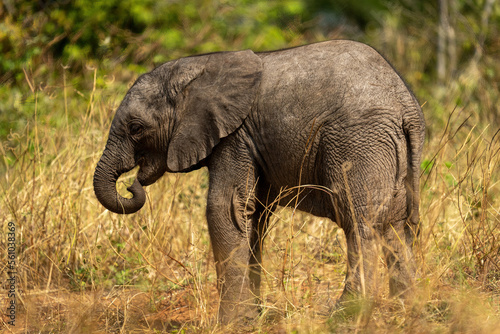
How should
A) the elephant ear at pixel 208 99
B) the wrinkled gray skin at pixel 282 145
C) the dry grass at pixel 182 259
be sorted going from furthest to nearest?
the elephant ear at pixel 208 99
the dry grass at pixel 182 259
the wrinkled gray skin at pixel 282 145

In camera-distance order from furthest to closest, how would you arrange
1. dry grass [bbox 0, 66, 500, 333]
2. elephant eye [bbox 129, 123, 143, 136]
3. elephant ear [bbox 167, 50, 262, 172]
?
elephant eye [bbox 129, 123, 143, 136]
elephant ear [bbox 167, 50, 262, 172]
dry grass [bbox 0, 66, 500, 333]

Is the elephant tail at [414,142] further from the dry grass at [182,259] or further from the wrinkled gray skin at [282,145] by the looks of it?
the dry grass at [182,259]

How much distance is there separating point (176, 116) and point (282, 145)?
0.77 meters

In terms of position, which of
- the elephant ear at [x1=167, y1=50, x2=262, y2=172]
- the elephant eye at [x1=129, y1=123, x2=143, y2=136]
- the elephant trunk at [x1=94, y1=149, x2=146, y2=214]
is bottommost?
the elephant trunk at [x1=94, y1=149, x2=146, y2=214]

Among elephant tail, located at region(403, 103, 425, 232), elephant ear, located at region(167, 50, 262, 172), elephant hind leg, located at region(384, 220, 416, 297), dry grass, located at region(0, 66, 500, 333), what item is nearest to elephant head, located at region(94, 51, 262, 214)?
elephant ear, located at region(167, 50, 262, 172)

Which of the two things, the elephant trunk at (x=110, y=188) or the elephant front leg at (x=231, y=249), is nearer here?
the elephant front leg at (x=231, y=249)

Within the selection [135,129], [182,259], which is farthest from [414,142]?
[182,259]

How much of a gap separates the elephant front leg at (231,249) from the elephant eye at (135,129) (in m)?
0.70

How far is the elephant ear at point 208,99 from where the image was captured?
13.3 ft

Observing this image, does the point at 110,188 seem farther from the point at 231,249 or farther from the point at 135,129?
the point at 231,249

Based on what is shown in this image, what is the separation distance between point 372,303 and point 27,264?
3.06m

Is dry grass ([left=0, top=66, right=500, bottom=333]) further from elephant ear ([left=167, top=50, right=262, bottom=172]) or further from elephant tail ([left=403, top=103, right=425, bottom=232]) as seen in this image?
elephant ear ([left=167, top=50, right=262, bottom=172])

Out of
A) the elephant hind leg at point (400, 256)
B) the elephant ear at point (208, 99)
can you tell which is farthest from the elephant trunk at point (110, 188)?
the elephant hind leg at point (400, 256)

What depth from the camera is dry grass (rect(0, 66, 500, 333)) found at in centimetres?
391
